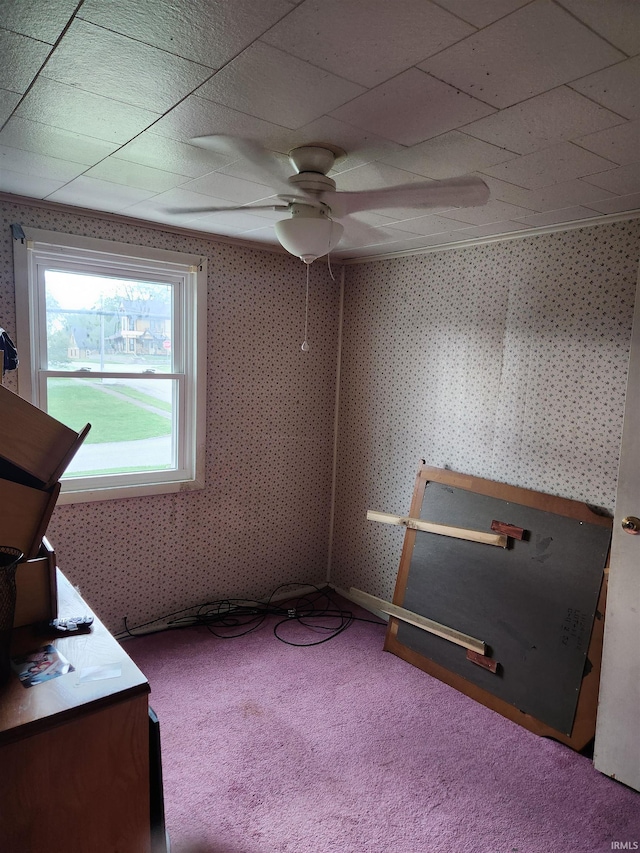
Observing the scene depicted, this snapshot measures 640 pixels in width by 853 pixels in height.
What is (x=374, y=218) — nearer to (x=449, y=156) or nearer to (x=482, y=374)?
(x=449, y=156)

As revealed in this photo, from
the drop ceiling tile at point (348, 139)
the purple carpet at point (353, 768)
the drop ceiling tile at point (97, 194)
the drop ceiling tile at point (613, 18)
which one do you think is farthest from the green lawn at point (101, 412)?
the drop ceiling tile at point (613, 18)

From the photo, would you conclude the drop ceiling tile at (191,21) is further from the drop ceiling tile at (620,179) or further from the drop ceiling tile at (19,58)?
the drop ceiling tile at (620,179)

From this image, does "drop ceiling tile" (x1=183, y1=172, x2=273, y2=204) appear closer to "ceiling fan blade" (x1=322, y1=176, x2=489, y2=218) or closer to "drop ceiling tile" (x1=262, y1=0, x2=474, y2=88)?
A: "ceiling fan blade" (x1=322, y1=176, x2=489, y2=218)

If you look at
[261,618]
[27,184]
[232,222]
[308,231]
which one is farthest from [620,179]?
[261,618]

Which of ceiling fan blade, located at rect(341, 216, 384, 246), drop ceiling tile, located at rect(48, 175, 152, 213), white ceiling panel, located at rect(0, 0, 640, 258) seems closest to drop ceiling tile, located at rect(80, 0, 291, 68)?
white ceiling panel, located at rect(0, 0, 640, 258)

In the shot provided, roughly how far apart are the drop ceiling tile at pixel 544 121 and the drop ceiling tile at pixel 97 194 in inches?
58.7

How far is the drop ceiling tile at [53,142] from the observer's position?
168 cm

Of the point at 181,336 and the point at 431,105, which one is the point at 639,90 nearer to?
the point at 431,105

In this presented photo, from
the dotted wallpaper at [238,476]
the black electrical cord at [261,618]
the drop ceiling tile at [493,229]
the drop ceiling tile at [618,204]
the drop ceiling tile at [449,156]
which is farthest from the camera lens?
the black electrical cord at [261,618]

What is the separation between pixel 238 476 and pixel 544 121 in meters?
2.56

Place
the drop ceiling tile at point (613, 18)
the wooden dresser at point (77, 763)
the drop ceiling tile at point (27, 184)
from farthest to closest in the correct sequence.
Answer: the drop ceiling tile at point (27, 184), the wooden dresser at point (77, 763), the drop ceiling tile at point (613, 18)

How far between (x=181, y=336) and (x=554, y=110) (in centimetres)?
229

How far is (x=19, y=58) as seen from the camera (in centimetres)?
126

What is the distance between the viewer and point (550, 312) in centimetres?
263
